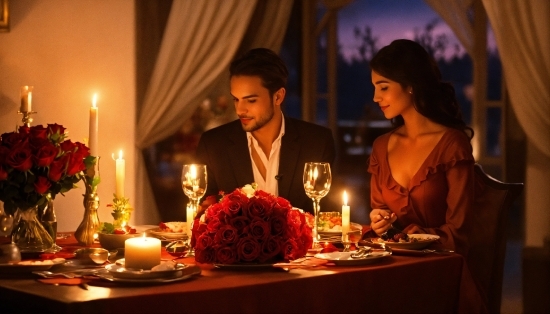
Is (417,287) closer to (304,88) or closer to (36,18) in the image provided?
(36,18)

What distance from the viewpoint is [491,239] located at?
3.18 meters

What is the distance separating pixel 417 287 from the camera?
2.56 meters

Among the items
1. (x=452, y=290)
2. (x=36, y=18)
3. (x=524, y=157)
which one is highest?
(x=36, y=18)

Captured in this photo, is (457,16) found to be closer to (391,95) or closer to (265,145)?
Answer: (265,145)

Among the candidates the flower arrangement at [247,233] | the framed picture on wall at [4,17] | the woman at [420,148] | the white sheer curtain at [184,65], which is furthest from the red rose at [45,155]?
the white sheer curtain at [184,65]

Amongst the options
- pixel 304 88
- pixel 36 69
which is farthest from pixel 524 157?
pixel 36 69

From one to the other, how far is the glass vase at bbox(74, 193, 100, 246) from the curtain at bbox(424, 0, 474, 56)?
2.78m

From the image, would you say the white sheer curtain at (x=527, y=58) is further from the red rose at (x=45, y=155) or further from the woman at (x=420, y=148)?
the red rose at (x=45, y=155)

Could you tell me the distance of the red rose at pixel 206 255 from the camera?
7.91 feet

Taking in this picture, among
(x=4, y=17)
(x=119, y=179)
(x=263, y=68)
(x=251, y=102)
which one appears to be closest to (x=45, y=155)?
(x=119, y=179)

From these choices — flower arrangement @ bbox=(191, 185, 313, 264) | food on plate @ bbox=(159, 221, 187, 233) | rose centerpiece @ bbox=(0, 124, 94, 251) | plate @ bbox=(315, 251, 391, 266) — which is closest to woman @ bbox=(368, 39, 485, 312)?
plate @ bbox=(315, 251, 391, 266)

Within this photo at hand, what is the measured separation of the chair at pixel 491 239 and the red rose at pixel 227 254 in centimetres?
115

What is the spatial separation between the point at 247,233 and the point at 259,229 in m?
0.03

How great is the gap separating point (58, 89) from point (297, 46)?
1.92 m
